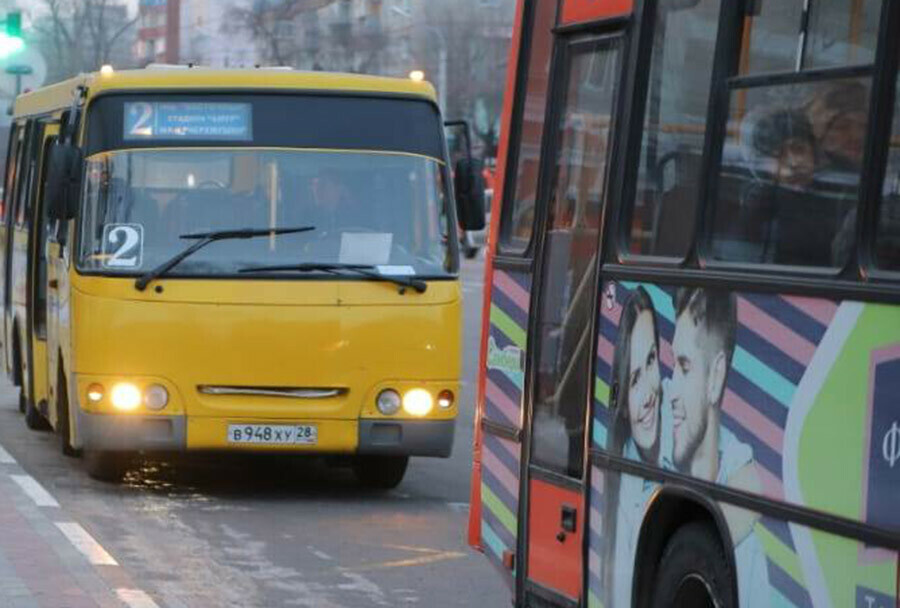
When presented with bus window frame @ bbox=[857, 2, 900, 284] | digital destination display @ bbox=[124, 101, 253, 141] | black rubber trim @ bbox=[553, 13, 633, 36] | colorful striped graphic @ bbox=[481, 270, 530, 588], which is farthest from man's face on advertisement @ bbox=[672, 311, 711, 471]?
digital destination display @ bbox=[124, 101, 253, 141]

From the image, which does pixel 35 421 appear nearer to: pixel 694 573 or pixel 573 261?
pixel 573 261

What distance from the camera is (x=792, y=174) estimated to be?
640 centimetres

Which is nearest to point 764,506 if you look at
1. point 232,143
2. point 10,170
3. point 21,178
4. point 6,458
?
point 232,143

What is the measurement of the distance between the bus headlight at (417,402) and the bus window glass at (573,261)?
547 centimetres

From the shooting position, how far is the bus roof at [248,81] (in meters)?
14.3

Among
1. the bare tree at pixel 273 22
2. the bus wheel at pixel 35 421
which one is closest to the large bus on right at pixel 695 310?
the bus wheel at pixel 35 421

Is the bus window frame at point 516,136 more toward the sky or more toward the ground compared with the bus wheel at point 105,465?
more toward the sky

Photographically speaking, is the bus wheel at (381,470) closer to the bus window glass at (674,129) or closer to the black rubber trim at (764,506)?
the black rubber trim at (764,506)

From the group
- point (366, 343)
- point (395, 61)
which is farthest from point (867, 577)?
point (395, 61)

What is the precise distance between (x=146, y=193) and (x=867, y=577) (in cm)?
886

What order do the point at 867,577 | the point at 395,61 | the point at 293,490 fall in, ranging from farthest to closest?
the point at 395,61, the point at 293,490, the point at 867,577

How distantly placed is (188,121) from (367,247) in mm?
→ 1333

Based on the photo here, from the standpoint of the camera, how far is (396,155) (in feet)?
46.9

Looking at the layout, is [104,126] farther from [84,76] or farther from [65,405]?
[65,405]
